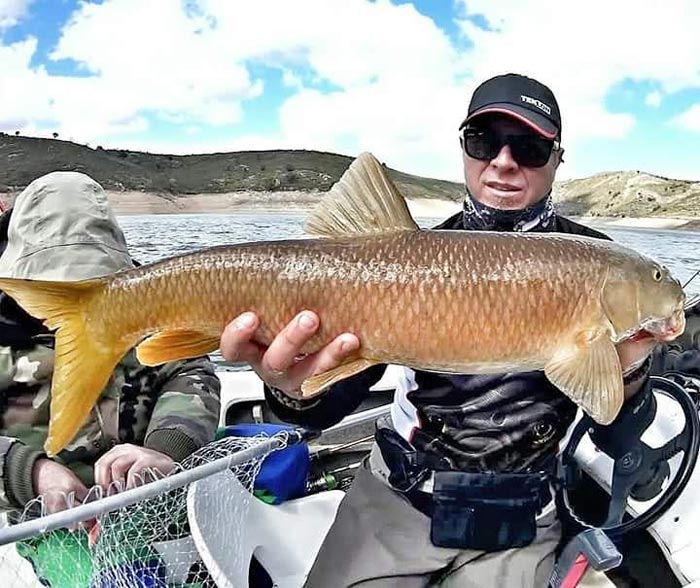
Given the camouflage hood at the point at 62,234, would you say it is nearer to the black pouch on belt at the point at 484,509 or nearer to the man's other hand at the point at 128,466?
the man's other hand at the point at 128,466

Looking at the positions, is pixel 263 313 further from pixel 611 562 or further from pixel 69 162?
pixel 69 162

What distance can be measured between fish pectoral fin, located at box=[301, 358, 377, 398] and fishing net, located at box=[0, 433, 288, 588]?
0.46 meters

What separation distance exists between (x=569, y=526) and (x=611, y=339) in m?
0.98

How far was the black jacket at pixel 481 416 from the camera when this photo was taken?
238cm

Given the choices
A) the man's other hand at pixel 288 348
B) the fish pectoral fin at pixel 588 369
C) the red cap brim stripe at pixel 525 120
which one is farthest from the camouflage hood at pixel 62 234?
the fish pectoral fin at pixel 588 369

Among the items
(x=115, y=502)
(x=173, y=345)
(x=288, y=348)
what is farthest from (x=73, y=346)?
(x=288, y=348)

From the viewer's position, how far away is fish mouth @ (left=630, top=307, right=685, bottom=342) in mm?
1973

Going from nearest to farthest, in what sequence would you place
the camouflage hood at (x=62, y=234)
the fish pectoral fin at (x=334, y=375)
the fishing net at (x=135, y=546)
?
1. the fish pectoral fin at (x=334, y=375)
2. the fishing net at (x=135, y=546)
3. the camouflage hood at (x=62, y=234)

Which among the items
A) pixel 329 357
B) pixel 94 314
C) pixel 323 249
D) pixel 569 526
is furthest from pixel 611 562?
pixel 94 314

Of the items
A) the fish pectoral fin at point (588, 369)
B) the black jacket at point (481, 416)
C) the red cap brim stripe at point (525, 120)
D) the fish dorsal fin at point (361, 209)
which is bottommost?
the black jacket at point (481, 416)

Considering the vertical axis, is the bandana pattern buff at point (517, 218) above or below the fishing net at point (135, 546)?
above

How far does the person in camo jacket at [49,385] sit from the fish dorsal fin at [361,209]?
3.62ft

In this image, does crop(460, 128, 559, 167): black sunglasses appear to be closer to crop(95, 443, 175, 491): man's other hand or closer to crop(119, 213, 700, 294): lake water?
crop(95, 443, 175, 491): man's other hand

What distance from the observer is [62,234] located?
9.02ft
